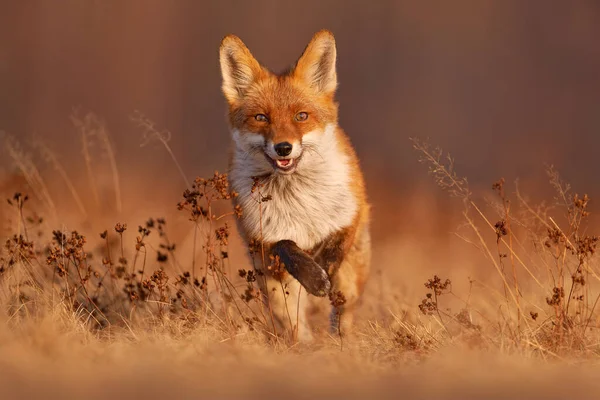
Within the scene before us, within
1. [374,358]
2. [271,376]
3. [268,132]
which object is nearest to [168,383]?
[271,376]

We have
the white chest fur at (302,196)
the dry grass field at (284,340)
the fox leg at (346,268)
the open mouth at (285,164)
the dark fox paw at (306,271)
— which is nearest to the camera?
the dry grass field at (284,340)

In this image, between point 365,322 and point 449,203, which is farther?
point 449,203

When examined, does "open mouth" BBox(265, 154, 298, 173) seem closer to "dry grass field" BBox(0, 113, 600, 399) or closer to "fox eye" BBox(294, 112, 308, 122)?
"fox eye" BBox(294, 112, 308, 122)

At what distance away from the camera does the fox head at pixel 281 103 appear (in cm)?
521

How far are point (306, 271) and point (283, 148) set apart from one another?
2.78ft

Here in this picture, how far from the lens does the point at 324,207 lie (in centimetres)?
546

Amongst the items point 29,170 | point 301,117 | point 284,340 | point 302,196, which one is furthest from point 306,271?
point 29,170

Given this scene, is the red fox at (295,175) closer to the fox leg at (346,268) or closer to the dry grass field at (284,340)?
the fox leg at (346,268)

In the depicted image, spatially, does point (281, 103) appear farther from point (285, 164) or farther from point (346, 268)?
point (346, 268)

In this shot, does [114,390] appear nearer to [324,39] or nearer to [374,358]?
[374,358]

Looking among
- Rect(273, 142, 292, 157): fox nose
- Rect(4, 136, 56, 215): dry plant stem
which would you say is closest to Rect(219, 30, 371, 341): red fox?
Rect(273, 142, 292, 157): fox nose

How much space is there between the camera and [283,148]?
5062 millimetres

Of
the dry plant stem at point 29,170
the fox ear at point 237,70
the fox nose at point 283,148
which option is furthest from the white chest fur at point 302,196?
the dry plant stem at point 29,170

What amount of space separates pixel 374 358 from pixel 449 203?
26.9 feet
